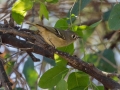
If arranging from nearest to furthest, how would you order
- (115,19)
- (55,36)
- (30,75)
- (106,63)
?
(115,19), (55,36), (30,75), (106,63)

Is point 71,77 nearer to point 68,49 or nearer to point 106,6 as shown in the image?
point 68,49

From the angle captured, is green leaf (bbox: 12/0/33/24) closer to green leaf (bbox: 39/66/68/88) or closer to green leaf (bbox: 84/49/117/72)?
green leaf (bbox: 39/66/68/88)

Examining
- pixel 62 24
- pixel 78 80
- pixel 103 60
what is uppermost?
pixel 62 24

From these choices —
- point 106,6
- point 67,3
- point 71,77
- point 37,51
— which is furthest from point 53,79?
point 106,6

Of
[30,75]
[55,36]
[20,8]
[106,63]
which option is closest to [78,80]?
[55,36]

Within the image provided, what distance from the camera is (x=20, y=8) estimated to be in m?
1.15

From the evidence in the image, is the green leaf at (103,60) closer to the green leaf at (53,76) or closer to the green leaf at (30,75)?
the green leaf at (30,75)

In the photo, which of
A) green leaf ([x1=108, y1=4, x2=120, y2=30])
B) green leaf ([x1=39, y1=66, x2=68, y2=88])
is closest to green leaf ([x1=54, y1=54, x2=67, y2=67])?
green leaf ([x1=39, y1=66, x2=68, y2=88])

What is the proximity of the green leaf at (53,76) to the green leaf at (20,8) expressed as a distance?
8.3 inches

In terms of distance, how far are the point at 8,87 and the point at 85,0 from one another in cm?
41

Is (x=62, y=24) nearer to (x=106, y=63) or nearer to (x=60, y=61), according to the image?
(x=60, y=61)

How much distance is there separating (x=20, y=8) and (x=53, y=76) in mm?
248

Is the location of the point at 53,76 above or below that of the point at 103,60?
above

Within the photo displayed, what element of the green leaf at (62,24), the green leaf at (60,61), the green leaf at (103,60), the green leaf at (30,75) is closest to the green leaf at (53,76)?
the green leaf at (60,61)
